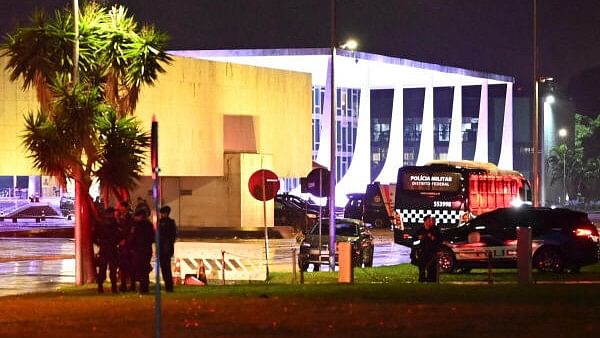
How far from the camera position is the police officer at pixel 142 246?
2148 cm

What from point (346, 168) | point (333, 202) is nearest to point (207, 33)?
point (346, 168)

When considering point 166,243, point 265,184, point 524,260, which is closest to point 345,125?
point 265,184

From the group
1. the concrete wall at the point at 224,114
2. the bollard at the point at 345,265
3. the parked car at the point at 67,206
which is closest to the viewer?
the bollard at the point at 345,265

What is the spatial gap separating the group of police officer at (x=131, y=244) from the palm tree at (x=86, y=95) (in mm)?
3148

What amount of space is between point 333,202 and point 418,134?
82762 mm

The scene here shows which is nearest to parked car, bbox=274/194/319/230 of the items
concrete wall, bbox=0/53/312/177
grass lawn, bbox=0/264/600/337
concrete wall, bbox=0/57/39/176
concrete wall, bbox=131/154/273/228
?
concrete wall, bbox=0/53/312/177

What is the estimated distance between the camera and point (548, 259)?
29.9 meters

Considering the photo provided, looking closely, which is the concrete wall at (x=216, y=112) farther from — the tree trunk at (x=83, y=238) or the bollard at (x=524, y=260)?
the bollard at (x=524, y=260)

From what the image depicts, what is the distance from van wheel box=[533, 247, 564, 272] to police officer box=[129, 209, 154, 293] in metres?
11.5

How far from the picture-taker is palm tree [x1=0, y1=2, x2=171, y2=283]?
86.2 feet

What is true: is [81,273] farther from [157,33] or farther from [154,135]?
[154,135]

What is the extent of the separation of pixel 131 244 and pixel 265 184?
24.9 ft

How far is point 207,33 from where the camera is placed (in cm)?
7156

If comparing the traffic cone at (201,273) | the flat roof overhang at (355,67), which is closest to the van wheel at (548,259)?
the traffic cone at (201,273)
